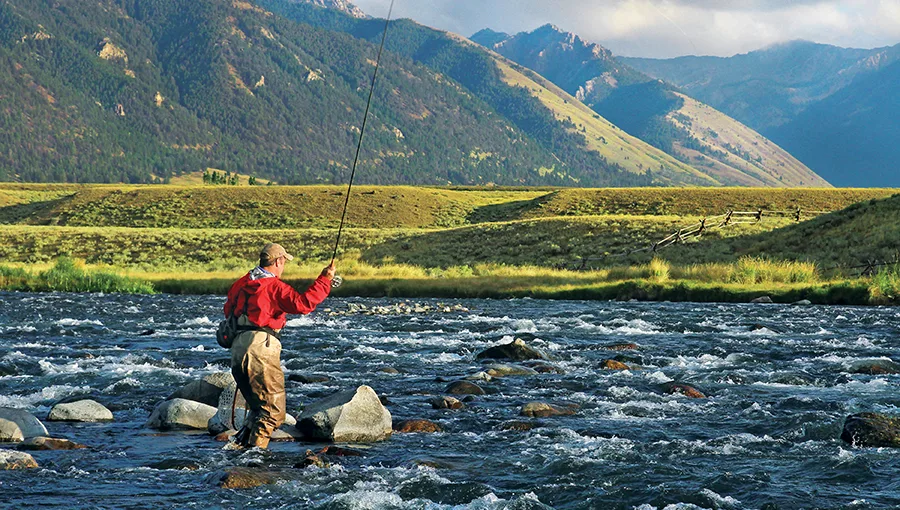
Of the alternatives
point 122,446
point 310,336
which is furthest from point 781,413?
point 310,336

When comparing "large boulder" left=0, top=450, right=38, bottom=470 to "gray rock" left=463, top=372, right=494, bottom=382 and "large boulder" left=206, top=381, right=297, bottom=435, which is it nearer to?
"large boulder" left=206, top=381, right=297, bottom=435

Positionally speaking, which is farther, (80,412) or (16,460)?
(80,412)

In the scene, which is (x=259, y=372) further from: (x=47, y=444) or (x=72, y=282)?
(x=72, y=282)

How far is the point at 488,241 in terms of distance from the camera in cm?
7425

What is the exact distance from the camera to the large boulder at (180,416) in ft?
45.9

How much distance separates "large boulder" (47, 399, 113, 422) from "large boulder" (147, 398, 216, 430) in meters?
0.97

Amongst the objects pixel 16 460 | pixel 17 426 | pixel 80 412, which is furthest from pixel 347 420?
pixel 80 412

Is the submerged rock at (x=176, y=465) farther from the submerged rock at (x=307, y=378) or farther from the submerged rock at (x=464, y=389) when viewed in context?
the submerged rock at (x=307, y=378)

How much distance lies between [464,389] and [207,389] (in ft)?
14.8

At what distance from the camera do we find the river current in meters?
10.5

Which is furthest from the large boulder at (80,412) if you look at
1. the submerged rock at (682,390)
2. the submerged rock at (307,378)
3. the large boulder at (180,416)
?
the submerged rock at (682,390)

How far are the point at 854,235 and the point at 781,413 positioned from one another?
41181 mm

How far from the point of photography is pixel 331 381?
61.3 ft

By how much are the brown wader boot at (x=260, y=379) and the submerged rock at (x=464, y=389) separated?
539 cm
